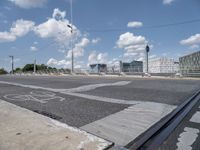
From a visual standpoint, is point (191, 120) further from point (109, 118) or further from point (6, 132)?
point (6, 132)

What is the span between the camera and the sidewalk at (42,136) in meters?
2.73

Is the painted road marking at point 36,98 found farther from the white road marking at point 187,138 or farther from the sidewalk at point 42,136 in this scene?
the white road marking at point 187,138

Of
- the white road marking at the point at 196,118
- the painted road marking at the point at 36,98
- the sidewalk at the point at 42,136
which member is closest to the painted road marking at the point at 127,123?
the sidewalk at the point at 42,136

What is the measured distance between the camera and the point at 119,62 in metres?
29.7

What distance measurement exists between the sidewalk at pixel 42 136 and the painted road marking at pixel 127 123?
0.33 metres

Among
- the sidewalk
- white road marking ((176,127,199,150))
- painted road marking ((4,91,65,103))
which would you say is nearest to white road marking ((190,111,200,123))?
white road marking ((176,127,199,150))

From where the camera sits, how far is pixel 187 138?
3109mm

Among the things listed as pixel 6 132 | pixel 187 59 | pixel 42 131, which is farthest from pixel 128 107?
pixel 187 59

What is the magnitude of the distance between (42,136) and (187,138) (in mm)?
2592

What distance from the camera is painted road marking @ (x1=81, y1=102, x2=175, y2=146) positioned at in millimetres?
3279

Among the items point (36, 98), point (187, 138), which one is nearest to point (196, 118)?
point (187, 138)

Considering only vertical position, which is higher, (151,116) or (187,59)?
(187,59)

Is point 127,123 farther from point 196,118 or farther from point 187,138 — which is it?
point 196,118

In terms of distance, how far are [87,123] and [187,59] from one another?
170 feet
